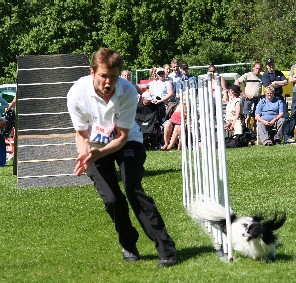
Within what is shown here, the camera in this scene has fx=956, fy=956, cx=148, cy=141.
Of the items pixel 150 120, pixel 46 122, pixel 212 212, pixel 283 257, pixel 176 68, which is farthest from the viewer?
pixel 176 68

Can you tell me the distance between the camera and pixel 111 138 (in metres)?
7.78

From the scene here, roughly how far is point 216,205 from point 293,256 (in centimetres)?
79

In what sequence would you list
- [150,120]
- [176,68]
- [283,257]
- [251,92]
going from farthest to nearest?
[251,92] → [176,68] → [150,120] → [283,257]

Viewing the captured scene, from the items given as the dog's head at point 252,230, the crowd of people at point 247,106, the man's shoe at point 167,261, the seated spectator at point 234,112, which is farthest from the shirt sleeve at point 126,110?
the seated spectator at point 234,112

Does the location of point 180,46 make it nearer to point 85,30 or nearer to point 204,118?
point 85,30

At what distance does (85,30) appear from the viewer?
2411 inches

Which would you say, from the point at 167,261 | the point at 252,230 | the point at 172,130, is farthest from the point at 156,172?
the point at 252,230

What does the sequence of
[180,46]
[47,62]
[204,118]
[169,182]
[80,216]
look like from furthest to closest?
1. [180,46]
2. [47,62]
3. [169,182]
4. [80,216]
5. [204,118]

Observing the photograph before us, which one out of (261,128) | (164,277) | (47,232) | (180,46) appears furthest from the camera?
(180,46)

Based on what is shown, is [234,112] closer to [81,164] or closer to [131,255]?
Answer: [131,255]

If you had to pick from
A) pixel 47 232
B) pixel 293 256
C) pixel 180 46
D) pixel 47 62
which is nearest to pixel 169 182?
pixel 47 62

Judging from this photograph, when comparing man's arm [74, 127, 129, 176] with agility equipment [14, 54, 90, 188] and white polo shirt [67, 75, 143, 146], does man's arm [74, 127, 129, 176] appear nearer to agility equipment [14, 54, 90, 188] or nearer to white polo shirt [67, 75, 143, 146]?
white polo shirt [67, 75, 143, 146]

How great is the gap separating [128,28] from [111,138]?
2126 inches

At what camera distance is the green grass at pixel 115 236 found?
760cm
